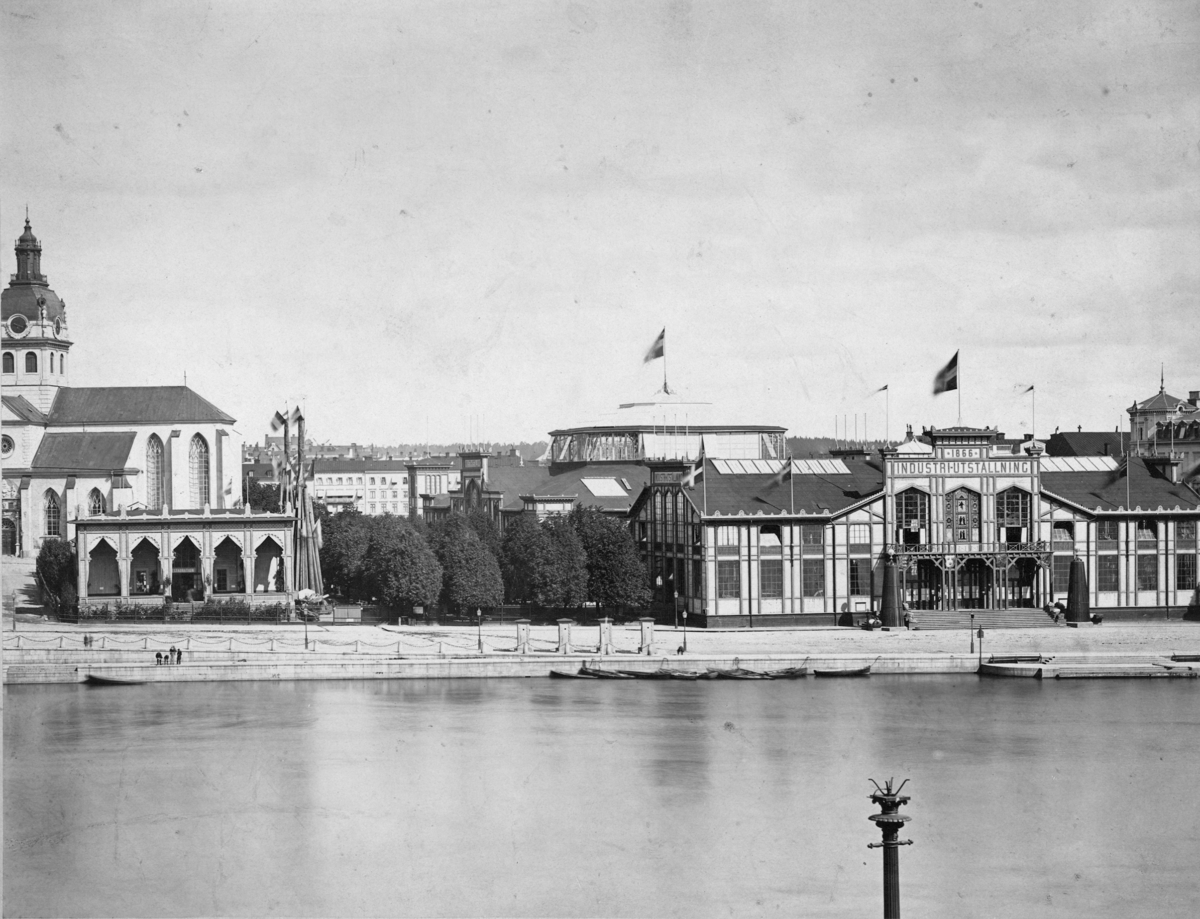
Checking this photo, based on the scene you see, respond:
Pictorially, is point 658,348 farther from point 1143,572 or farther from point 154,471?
point 154,471

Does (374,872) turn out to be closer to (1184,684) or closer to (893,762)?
(893,762)

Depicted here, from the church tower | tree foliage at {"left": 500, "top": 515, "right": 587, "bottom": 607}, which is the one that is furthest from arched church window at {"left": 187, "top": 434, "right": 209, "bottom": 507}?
tree foliage at {"left": 500, "top": 515, "right": 587, "bottom": 607}

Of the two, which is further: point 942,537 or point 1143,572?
point 1143,572

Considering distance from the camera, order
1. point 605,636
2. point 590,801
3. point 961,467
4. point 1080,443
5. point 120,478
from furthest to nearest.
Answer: point 1080,443, point 120,478, point 961,467, point 605,636, point 590,801

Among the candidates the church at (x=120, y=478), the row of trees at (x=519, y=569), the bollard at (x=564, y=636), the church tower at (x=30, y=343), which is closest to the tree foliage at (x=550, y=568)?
the row of trees at (x=519, y=569)

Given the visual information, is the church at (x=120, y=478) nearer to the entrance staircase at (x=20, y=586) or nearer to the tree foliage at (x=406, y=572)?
the entrance staircase at (x=20, y=586)

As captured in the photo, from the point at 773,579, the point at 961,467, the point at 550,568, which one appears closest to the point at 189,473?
the point at 550,568

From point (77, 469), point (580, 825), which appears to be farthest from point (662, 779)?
point (77, 469)
